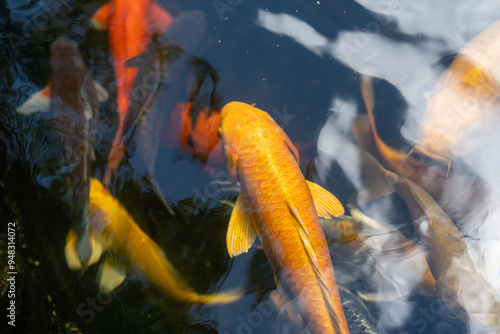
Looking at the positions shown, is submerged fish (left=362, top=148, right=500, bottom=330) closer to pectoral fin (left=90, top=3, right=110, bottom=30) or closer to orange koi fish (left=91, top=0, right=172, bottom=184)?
orange koi fish (left=91, top=0, right=172, bottom=184)

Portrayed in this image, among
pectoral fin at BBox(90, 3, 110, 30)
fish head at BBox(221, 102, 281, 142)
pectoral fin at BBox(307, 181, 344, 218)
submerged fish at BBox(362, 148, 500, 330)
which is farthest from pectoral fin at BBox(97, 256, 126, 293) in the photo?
submerged fish at BBox(362, 148, 500, 330)

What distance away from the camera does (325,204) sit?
2.92 meters

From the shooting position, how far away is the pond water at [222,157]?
306 cm

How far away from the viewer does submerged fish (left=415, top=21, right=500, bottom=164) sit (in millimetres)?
3311

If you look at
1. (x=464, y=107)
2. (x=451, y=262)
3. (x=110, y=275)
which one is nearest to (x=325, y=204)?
(x=451, y=262)

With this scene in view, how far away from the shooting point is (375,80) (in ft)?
11.6

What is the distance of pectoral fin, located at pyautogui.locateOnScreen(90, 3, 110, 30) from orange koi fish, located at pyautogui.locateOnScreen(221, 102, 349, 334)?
1.75m

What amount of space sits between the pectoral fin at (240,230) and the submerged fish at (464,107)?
6.03 ft

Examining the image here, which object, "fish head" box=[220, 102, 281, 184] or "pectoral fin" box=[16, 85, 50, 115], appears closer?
"fish head" box=[220, 102, 281, 184]

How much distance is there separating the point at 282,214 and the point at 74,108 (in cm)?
235

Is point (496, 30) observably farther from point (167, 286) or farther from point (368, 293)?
point (167, 286)

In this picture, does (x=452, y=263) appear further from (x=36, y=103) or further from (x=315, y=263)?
(x=36, y=103)

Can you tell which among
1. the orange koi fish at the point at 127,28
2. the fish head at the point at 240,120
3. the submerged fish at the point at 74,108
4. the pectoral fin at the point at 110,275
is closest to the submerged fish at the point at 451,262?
the fish head at the point at 240,120

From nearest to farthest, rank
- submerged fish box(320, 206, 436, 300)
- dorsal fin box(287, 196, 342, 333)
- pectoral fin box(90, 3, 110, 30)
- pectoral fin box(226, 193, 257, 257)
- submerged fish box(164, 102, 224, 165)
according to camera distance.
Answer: dorsal fin box(287, 196, 342, 333) < pectoral fin box(226, 193, 257, 257) < submerged fish box(320, 206, 436, 300) < submerged fish box(164, 102, 224, 165) < pectoral fin box(90, 3, 110, 30)
